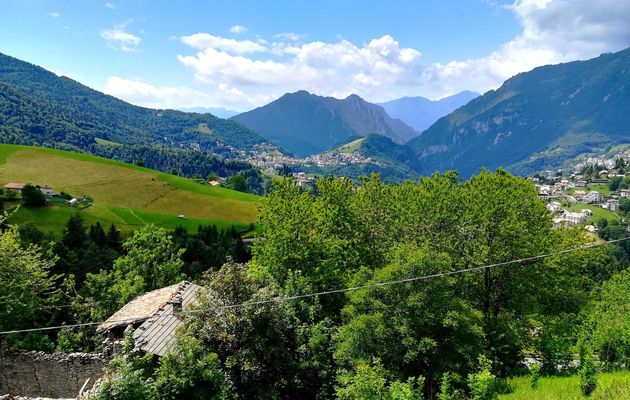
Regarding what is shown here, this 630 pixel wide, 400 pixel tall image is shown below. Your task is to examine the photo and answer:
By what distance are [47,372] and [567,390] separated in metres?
25.7

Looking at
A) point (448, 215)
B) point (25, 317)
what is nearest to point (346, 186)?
point (448, 215)

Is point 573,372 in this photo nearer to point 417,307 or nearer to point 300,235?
point 417,307

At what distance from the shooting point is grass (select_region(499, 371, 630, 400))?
12711 millimetres

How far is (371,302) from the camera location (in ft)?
64.4

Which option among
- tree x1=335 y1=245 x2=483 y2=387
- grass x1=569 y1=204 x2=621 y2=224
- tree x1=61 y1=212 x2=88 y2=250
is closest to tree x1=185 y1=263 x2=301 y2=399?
tree x1=335 y1=245 x2=483 y2=387

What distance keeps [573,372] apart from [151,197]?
10537 cm

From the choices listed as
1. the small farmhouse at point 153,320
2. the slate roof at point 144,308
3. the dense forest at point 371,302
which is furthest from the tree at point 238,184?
the small farmhouse at point 153,320

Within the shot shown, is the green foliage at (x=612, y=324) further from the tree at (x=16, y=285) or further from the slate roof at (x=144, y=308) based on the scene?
the tree at (x=16, y=285)

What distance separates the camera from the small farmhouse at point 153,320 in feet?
64.1

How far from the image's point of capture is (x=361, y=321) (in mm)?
18828

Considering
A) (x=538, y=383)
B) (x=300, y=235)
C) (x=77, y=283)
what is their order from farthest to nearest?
(x=77, y=283) < (x=300, y=235) < (x=538, y=383)

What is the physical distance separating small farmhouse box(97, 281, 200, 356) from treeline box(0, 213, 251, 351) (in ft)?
10.0

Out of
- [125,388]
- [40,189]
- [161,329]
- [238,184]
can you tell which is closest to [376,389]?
[125,388]

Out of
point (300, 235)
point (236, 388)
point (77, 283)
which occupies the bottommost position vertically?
point (77, 283)
